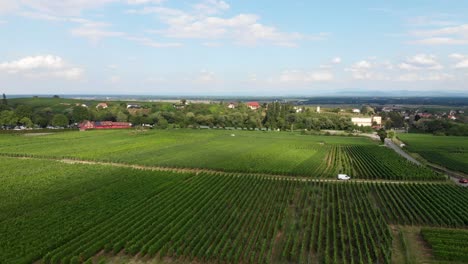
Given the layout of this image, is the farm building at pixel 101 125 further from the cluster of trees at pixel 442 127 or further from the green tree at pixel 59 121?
the cluster of trees at pixel 442 127

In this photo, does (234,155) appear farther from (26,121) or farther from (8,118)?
(8,118)

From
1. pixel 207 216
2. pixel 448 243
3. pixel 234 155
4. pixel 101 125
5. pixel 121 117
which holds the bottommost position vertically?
pixel 234 155

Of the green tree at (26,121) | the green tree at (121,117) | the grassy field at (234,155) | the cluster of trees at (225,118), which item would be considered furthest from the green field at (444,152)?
the green tree at (26,121)

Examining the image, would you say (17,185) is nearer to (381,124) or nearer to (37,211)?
(37,211)

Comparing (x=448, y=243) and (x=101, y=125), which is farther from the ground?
(x=101, y=125)

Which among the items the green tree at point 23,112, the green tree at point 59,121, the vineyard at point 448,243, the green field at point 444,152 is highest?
the green tree at point 23,112

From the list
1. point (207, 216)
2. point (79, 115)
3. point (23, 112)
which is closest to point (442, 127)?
point (207, 216)

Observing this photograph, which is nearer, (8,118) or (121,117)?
(8,118)
